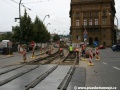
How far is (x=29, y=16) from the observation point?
73750mm

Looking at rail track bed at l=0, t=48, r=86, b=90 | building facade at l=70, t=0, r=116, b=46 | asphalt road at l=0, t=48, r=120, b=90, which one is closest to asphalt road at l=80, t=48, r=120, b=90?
asphalt road at l=0, t=48, r=120, b=90

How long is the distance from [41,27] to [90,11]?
51231 millimetres

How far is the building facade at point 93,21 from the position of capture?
135 m

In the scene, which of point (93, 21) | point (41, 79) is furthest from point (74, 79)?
point (93, 21)

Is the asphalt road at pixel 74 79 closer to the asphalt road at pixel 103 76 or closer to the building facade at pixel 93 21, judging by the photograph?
the asphalt road at pixel 103 76

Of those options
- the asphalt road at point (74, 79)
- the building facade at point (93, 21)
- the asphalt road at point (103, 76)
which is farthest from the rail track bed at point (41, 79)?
the building facade at point (93, 21)

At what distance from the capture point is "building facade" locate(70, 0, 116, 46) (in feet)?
444

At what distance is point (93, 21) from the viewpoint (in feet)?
455

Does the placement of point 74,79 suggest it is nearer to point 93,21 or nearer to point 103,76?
point 103,76

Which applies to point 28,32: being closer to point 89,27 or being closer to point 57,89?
point 57,89

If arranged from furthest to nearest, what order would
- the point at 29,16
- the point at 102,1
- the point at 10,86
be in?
the point at 102,1 < the point at 29,16 < the point at 10,86

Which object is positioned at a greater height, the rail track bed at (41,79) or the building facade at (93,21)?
the building facade at (93,21)

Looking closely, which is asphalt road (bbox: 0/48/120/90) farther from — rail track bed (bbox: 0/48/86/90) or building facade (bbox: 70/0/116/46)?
building facade (bbox: 70/0/116/46)

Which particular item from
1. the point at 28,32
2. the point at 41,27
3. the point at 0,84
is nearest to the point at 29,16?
the point at 28,32
